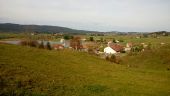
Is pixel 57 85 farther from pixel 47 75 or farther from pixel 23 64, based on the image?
pixel 23 64

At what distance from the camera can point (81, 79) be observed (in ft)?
64.1

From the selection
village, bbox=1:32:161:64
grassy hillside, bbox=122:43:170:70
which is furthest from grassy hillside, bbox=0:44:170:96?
grassy hillside, bbox=122:43:170:70

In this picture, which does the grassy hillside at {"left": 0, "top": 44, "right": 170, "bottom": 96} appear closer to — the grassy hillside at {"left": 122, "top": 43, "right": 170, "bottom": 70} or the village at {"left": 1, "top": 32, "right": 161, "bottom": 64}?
the village at {"left": 1, "top": 32, "right": 161, "bottom": 64}

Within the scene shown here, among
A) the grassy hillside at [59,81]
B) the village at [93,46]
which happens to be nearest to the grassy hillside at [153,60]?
the village at [93,46]

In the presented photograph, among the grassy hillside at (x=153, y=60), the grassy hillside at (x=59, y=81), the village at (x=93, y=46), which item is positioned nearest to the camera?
the grassy hillside at (x=59, y=81)

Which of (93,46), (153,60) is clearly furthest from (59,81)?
(93,46)

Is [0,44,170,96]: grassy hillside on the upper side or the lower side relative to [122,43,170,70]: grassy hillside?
upper

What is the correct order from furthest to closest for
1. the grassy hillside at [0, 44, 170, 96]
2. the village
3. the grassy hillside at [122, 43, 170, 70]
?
the village, the grassy hillside at [122, 43, 170, 70], the grassy hillside at [0, 44, 170, 96]

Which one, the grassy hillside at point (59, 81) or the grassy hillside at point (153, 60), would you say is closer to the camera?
the grassy hillside at point (59, 81)

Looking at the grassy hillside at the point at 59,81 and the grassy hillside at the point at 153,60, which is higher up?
the grassy hillside at the point at 59,81

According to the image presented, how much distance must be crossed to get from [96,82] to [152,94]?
15.3ft

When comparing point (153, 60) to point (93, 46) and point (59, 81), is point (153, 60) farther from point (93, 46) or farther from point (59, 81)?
point (93, 46)

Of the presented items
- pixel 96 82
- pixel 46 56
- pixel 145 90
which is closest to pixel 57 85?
pixel 96 82

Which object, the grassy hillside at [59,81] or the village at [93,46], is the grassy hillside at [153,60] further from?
the grassy hillside at [59,81]
